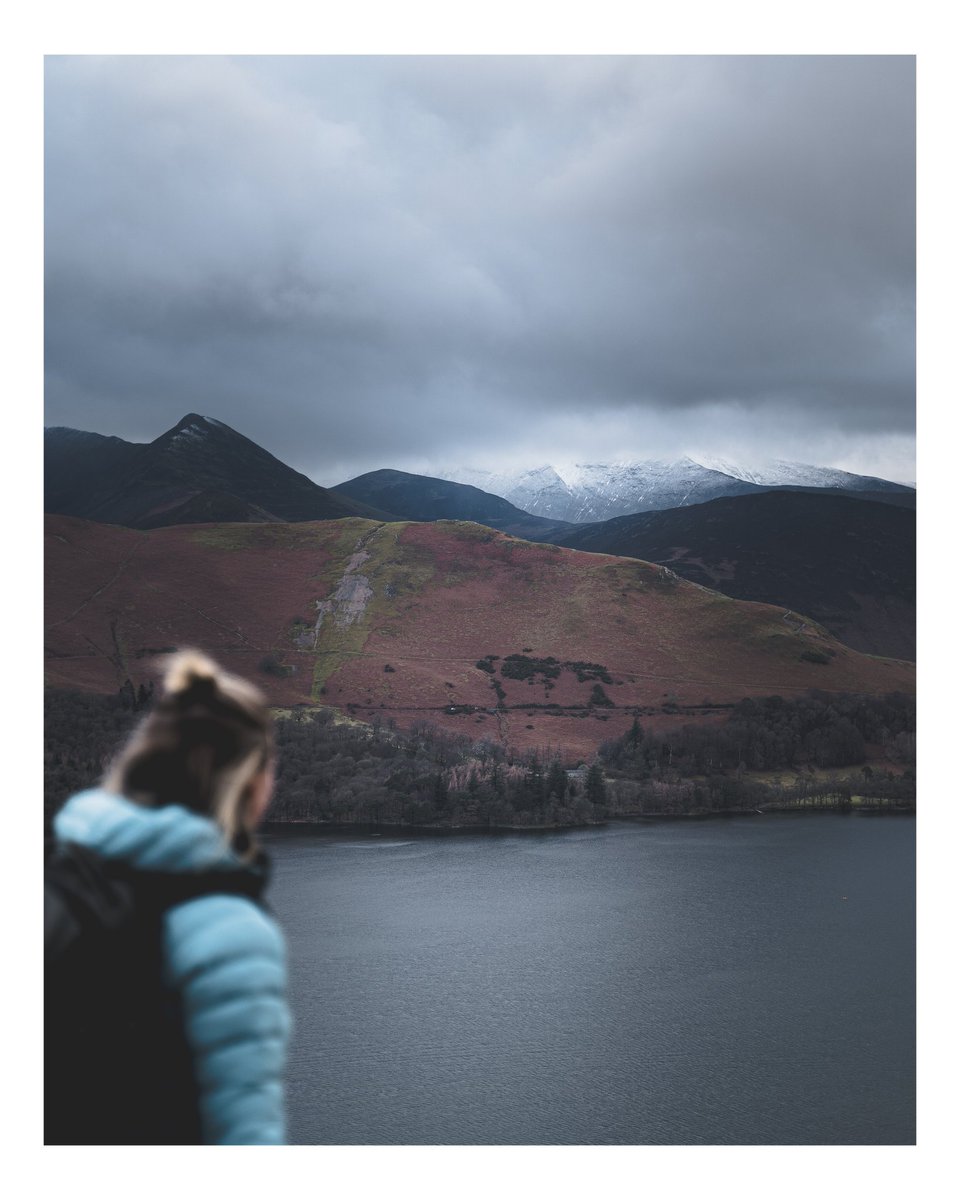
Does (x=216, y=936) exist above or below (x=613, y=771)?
above

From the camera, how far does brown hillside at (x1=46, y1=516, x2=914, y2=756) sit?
27.2 meters

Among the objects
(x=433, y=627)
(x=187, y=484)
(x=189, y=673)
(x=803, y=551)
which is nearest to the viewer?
(x=189, y=673)

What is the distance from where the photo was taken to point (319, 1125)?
11.4 meters


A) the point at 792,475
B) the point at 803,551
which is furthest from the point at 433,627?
the point at 792,475

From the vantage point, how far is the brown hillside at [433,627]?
27.2 metres

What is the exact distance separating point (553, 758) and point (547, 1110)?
64.3 feet

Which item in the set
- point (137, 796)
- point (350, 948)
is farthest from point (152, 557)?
point (137, 796)

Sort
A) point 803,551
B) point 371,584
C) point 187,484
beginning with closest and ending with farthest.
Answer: point 371,584 → point 187,484 → point 803,551

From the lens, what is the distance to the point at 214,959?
993 mm

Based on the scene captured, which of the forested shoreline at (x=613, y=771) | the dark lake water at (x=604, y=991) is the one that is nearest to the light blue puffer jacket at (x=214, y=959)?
the dark lake water at (x=604, y=991)

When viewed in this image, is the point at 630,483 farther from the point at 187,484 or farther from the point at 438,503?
the point at 187,484

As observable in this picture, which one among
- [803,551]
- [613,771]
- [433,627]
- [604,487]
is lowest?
[613,771]

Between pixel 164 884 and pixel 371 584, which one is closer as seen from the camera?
pixel 164 884

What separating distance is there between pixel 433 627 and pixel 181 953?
117ft
